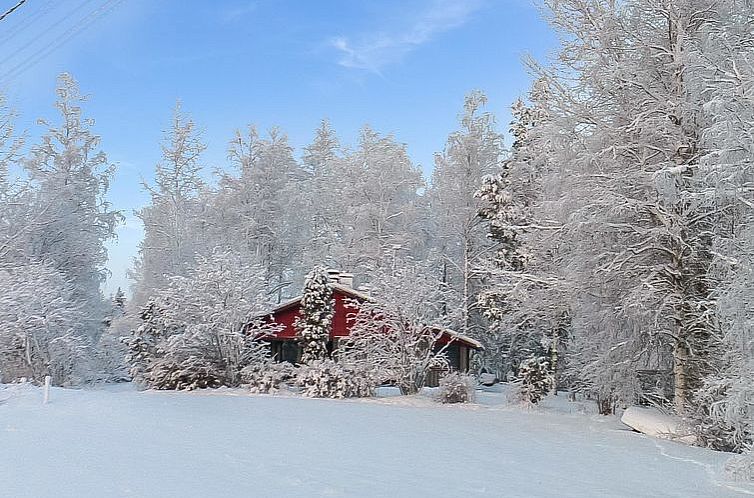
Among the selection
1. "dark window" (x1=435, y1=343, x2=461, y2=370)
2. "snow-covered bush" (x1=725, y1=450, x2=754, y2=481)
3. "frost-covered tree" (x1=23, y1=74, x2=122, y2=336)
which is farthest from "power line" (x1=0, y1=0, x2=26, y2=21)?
"dark window" (x1=435, y1=343, x2=461, y2=370)

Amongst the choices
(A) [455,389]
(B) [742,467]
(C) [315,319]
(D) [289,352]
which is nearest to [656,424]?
(B) [742,467]

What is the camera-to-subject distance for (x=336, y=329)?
74.1 feet

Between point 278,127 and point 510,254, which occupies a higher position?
point 278,127

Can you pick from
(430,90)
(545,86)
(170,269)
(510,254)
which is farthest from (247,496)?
(170,269)

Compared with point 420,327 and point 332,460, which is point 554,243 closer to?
point 420,327

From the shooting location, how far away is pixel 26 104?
938 inches

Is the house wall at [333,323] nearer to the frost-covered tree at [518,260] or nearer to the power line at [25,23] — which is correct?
the frost-covered tree at [518,260]

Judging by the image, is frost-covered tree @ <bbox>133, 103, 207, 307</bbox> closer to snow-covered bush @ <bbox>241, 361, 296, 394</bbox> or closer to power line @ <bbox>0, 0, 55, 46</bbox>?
snow-covered bush @ <bbox>241, 361, 296, 394</bbox>

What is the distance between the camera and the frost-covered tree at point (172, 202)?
2794cm

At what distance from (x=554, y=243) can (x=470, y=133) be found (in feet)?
45.8

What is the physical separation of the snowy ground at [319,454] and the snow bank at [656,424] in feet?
0.87

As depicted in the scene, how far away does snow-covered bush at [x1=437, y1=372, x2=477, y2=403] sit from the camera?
52.7ft

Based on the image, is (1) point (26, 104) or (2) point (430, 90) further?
(1) point (26, 104)

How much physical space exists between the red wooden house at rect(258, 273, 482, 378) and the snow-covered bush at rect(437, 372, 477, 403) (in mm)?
4916
